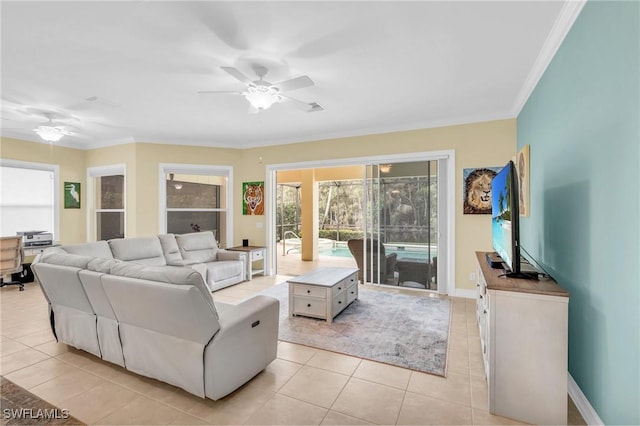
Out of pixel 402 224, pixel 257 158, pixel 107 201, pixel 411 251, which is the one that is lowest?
pixel 411 251

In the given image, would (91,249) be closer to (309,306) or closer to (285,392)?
(309,306)

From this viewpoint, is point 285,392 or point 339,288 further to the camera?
point 339,288

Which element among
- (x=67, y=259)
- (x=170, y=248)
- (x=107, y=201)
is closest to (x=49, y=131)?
(x=107, y=201)

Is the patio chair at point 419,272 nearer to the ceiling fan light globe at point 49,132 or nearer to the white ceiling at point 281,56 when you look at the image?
the white ceiling at point 281,56

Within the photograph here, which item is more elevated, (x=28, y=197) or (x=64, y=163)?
(x=64, y=163)

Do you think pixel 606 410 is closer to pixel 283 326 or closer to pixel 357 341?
pixel 357 341

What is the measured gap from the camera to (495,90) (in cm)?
350

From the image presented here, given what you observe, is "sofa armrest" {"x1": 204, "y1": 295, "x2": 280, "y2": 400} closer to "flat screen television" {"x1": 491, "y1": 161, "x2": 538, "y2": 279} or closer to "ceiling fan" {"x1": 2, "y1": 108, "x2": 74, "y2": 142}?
"flat screen television" {"x1": 491, "y1": 161, "x2": 538, "y2": 279}

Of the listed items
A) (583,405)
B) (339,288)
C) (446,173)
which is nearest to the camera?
(583,405)

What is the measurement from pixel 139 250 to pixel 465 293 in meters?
4.95

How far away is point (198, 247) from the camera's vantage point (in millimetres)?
5348

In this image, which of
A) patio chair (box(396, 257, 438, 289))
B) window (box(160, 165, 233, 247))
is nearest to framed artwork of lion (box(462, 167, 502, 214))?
patio chair (box(396, 257, 438, 289))

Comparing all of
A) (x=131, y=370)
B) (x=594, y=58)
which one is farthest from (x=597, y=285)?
(x=131, y=370)

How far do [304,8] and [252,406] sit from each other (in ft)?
8.96
